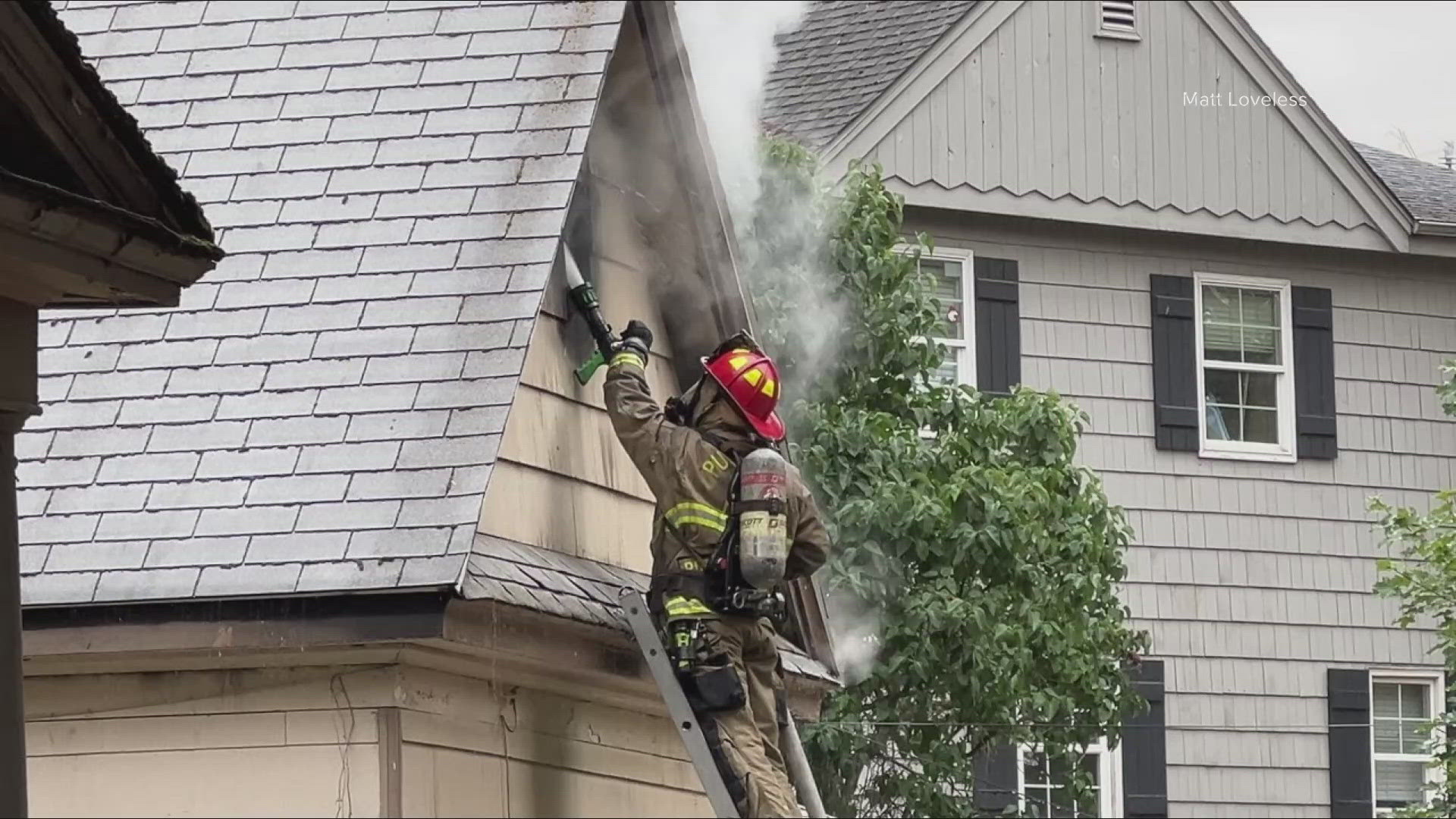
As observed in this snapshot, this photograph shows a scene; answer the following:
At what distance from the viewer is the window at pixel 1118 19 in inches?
627

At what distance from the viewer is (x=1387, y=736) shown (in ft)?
52.3

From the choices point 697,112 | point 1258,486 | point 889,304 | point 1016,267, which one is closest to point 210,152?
point 697,112

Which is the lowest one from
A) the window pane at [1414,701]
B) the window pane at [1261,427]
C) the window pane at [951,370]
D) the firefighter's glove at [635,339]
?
the window pane at [1414,701]

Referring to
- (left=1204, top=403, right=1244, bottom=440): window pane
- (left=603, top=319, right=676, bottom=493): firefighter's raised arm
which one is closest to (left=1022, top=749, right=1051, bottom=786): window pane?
(left=1204, top=403, right=1244, bottom=440): window pane

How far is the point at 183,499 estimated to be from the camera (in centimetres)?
768

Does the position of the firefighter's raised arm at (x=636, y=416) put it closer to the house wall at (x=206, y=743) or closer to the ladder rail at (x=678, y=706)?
the ladder rail at (x=678, y=706)

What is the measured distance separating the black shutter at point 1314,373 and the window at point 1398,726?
1.51m

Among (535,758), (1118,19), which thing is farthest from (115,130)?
(1118,19)

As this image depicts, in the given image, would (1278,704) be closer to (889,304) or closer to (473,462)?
(889,304)

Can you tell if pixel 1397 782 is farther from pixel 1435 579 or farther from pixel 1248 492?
A: pixel 1435 579

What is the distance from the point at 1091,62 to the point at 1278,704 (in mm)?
4079

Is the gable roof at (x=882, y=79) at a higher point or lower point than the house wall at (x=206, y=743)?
higher

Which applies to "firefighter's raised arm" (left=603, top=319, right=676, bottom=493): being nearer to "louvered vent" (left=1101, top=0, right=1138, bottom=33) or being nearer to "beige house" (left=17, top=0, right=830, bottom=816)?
"beige house" (left=17, top=0, right=830, bottom=816)

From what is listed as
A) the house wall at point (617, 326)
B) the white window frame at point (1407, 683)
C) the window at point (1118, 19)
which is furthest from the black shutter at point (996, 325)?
the house wall at point (617, 326)
